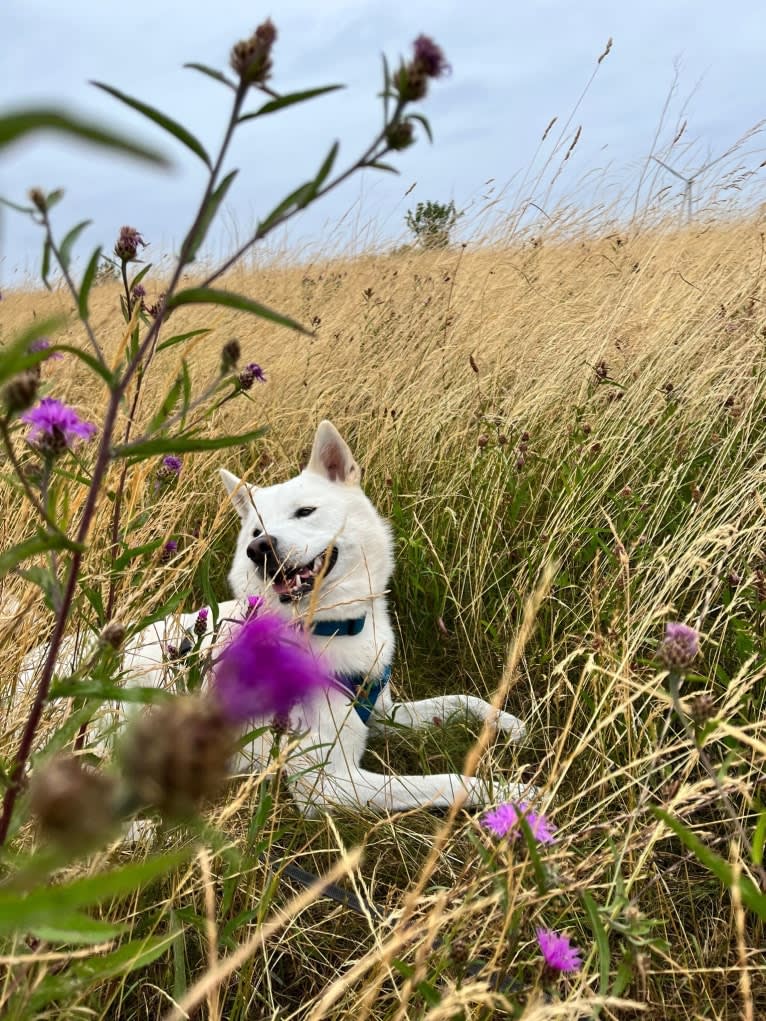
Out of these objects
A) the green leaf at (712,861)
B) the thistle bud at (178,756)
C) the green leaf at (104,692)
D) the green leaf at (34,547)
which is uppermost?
the thistle bud at (178,756)

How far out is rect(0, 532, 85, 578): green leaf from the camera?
0.62m

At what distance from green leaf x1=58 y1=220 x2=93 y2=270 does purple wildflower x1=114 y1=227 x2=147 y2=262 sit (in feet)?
1.48

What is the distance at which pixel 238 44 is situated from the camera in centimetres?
62

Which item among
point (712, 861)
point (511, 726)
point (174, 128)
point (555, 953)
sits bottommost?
point (511, 726)

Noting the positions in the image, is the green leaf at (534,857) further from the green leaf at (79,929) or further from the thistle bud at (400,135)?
the thistle bud at (400,135)

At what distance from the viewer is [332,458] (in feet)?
8.59

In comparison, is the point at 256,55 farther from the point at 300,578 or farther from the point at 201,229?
the point at 300,578

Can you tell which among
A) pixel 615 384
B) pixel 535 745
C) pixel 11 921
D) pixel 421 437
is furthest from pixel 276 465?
pixel 11 921

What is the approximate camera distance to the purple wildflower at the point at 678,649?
927 millimetres

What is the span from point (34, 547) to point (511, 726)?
5.26 ft

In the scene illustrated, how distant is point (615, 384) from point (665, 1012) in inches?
75.8

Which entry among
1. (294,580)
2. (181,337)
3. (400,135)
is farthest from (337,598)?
(400,135)

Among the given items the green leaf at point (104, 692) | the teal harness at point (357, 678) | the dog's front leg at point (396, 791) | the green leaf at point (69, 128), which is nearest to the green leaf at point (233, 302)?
the green leaf at point (69, 128)

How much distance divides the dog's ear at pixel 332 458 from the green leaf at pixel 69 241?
156 cm
